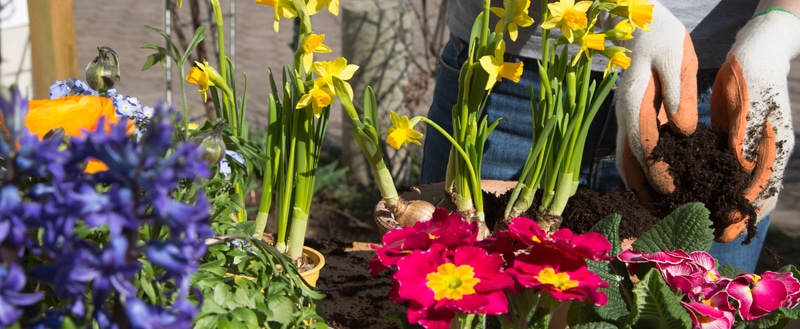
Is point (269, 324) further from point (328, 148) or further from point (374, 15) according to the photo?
point (328, 148)

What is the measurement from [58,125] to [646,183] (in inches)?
33.3

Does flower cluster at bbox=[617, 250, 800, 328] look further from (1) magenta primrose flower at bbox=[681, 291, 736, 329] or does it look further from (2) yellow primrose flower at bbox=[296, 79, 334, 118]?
(2) yellow primrose flower at bbox=[296, 79, 334, 118]

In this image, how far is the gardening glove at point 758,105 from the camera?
3.69 ft

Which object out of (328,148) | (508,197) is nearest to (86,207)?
(508,197)

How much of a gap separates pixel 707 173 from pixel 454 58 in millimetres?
519

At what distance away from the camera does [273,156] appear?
3.44ft

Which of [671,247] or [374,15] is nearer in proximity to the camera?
[671,247]

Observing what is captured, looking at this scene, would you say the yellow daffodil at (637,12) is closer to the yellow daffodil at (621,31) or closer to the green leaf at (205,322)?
the yellow daffodil at (621,31)

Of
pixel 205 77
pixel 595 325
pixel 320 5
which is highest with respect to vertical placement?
pixel 320 5

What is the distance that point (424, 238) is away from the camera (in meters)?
0.71

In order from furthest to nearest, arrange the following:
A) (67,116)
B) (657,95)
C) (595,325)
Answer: (657,95)
(595,325)
(67,116)

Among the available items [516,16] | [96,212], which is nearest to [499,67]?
[516,16]

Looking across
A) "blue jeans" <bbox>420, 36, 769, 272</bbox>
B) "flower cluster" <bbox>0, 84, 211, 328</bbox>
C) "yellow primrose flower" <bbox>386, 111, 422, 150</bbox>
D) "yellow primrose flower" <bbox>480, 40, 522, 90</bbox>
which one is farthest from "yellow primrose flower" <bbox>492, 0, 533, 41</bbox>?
"flower cluster" <bbox>0, 84, 211, 328</bbox>

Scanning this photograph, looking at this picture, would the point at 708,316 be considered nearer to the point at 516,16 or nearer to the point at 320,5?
the point at 516,16
